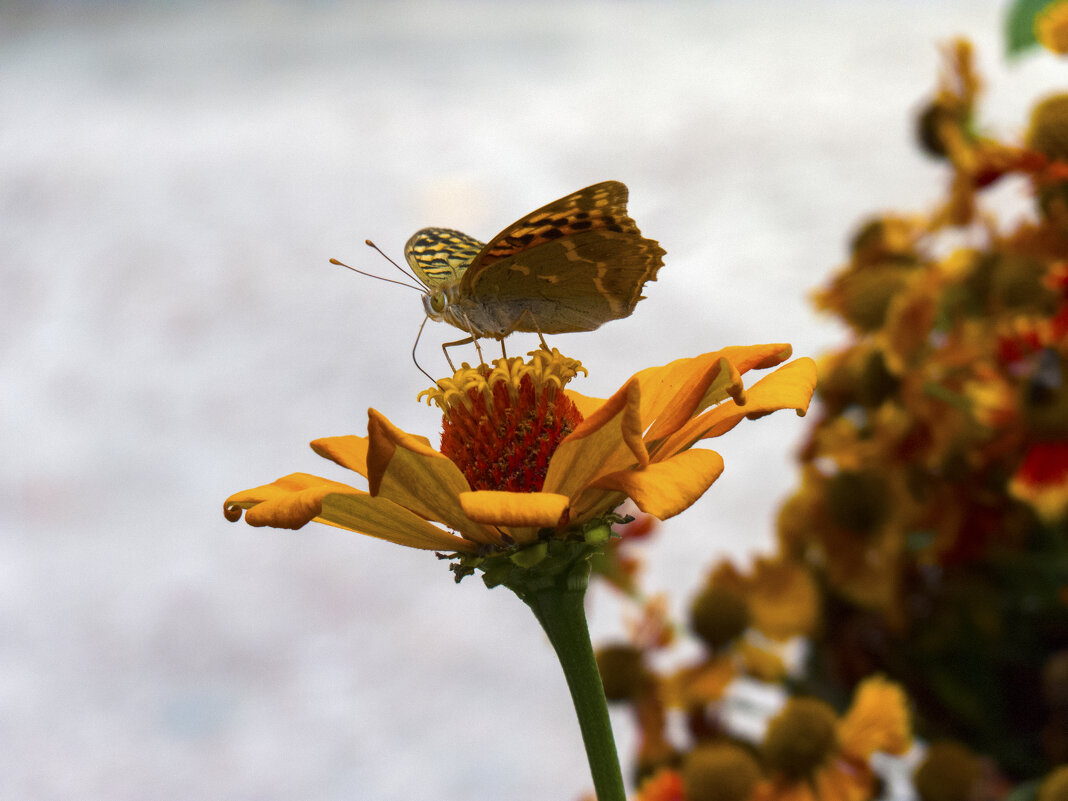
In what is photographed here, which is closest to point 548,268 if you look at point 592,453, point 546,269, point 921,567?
point 546,269

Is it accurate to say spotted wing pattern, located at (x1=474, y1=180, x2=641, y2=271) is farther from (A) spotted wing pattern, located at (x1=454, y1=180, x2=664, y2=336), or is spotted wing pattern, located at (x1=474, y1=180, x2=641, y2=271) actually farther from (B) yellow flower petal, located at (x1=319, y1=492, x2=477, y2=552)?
(B) yellow flower petal, located at (x1=319, y1=492, x2=477, y2=552)

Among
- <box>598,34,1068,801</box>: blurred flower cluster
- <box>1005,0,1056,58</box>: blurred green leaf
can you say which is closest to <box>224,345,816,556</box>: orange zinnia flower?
<box>598,34,1068,801</box>: blurred flower cluster

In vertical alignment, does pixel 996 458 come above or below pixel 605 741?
above

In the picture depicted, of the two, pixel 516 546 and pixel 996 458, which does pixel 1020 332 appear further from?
pixel 516 546

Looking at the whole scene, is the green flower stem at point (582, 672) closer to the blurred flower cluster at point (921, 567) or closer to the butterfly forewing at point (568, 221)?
the butterfly forewing at point (568, 221)

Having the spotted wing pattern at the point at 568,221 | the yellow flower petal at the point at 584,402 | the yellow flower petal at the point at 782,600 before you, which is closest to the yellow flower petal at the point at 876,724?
the yellow flower petal at the point at 782,600

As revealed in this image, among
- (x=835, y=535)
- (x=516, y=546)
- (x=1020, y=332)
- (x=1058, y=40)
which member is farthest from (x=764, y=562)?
(x=516, y=546)
